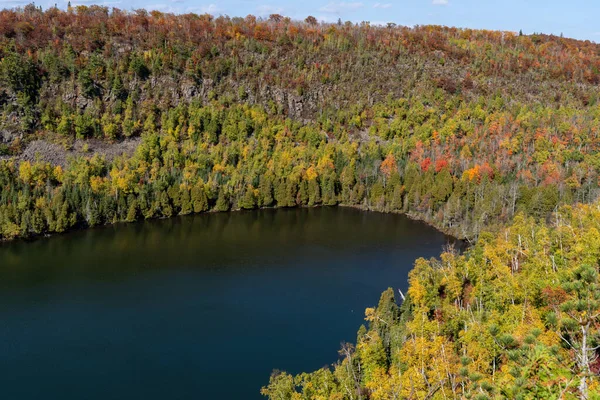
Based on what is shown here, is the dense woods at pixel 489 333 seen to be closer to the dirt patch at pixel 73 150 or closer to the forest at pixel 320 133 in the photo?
the forest at pixel 320 133

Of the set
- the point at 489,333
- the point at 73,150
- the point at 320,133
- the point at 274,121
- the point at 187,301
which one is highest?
the point at 274,121

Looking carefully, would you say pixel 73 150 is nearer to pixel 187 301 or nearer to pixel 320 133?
pixel 320 133

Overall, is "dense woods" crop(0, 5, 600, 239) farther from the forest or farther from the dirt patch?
the dirt patch

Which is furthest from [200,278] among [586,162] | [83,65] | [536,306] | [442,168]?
[586,162]

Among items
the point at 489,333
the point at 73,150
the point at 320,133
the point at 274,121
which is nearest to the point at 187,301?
the point at 489,333

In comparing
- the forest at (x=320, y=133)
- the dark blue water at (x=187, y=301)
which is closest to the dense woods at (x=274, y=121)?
the forest at (x=320, y=133)

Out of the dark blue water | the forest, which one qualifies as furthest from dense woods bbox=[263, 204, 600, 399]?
the dark blue water
